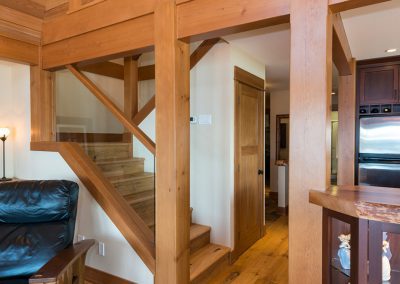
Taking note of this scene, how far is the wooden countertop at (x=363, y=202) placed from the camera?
1.14m

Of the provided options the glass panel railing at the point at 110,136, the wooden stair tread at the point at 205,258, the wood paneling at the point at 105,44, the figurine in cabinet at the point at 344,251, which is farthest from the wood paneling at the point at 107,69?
the figurine in cabinet at the point at 344,251

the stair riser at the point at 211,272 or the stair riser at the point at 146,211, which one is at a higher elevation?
the stair riser at the point at 146,211

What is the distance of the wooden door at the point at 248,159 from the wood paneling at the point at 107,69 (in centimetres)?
147

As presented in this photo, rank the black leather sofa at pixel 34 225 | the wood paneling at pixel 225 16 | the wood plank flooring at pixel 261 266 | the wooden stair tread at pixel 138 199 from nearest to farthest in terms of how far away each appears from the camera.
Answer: the wood paneling at pixel 225 16 < the black leather sofa at pixel 34 225 < the wooden stair tread at pixel 138 199 < the wood plank flooring at pixel 261 266

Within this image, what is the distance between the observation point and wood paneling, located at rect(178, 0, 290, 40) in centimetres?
178

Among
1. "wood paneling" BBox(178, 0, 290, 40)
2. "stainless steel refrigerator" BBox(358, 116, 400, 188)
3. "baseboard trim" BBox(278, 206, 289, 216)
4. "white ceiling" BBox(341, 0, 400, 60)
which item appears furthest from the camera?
"baseboard trim" BBox(278, 206, 289, 216)

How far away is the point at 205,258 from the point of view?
2930 millimetres

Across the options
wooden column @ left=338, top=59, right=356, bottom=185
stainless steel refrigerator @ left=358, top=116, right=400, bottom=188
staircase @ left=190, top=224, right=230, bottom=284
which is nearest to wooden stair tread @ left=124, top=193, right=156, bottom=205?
staircase @ left=190, top=224, right=230, bottom=284

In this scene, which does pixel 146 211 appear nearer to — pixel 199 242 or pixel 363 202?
pixel 199 242

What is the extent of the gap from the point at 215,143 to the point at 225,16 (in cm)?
163

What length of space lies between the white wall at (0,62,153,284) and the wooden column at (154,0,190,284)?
0.31 meters

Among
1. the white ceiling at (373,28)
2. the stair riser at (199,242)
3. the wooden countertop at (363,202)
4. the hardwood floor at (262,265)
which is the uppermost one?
the white ceiling at (373,28)

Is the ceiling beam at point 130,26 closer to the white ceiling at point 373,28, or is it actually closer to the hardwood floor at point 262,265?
the white ceiling at point 373,28

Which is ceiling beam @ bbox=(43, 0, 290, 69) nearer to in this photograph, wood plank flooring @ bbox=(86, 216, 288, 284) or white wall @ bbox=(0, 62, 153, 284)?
white wall @ bbox=(0, 62, 153, 284)
